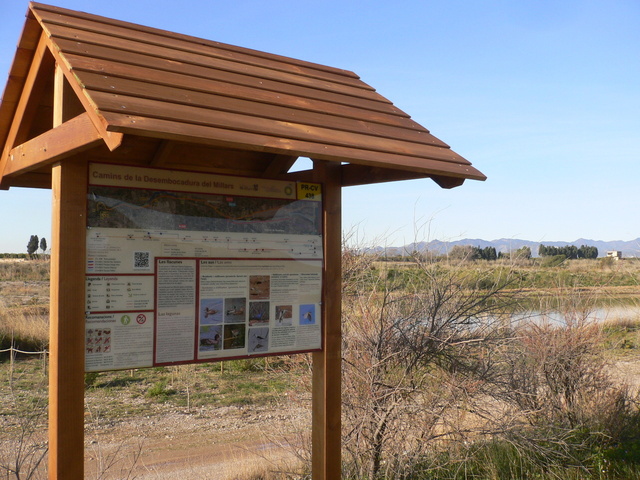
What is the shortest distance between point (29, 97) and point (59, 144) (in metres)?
0.88

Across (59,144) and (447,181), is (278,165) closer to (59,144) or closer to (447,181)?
(447,181)

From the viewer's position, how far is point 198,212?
10.5ft

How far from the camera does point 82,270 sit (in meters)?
2.79

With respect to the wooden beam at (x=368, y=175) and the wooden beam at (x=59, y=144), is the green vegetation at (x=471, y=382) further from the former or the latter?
the wooden beam at (x=59, y=144)

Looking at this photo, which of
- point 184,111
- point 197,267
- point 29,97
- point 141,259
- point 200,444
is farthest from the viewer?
point 200,444

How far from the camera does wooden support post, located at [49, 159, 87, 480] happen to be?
107 inches

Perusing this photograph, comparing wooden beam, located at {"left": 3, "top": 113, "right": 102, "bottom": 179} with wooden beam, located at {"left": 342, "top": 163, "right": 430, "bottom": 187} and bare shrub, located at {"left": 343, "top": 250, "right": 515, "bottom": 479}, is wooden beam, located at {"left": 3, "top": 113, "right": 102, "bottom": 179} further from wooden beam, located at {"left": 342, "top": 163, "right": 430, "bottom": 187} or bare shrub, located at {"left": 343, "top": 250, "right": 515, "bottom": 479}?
bare shrub, located at {"left": 343, "top": 250, "right": 515, "bottom": 479}

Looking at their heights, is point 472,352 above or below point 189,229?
below

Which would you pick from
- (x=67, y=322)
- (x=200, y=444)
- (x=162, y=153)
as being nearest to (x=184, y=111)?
(x=162, y=153)

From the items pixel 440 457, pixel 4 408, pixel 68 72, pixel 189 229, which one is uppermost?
pixel 68 72

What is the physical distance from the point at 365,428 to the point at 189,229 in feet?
9.03

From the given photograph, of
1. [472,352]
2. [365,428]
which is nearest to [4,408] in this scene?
[365,428]

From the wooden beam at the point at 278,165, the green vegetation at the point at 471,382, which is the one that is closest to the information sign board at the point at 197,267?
the wooden beam at the point at 278,165

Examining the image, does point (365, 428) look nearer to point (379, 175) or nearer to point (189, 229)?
point (379, 175)
